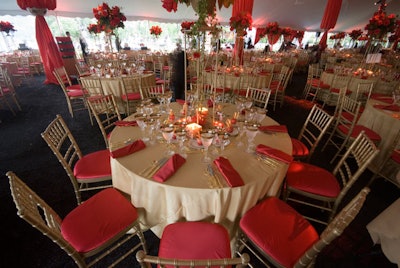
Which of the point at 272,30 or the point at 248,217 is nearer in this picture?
the point at 248,217

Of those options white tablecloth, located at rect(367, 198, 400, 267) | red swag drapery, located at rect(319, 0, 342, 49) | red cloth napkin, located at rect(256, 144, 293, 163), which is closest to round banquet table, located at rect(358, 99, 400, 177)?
white tablecloth, located at rect(367, 198, 400, 267)

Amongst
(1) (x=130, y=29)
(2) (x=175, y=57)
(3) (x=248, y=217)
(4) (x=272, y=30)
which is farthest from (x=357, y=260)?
(1) (x=130, y=29)

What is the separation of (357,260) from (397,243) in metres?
0.56

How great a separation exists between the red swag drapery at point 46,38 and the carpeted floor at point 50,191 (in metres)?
2.54

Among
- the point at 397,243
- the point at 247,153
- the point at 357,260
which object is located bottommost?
the point at 357,260

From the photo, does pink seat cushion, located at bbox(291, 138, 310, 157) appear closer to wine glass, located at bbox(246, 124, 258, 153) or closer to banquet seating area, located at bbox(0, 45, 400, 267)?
banquet seating area, located at bbox(0, 45, 400, 267)

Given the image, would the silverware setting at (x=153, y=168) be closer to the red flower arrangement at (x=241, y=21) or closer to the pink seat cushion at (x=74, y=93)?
the pink seat cushion at (x=74, y=93)

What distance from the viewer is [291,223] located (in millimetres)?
1467

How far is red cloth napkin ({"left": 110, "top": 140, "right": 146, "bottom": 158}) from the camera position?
5.40 feet

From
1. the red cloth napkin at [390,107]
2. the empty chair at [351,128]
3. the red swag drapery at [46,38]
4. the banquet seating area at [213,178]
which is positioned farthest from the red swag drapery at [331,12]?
the red swag drapery at [46,38]

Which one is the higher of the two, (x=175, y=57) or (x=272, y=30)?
(x=272, y=30)

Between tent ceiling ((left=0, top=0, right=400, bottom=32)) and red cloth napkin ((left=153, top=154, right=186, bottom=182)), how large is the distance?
829cm

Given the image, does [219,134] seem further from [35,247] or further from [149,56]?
[149,56]

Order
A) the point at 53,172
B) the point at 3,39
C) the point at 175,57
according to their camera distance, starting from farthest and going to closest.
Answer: the point at 3,39
the point at 175,57
the point at 53,172
